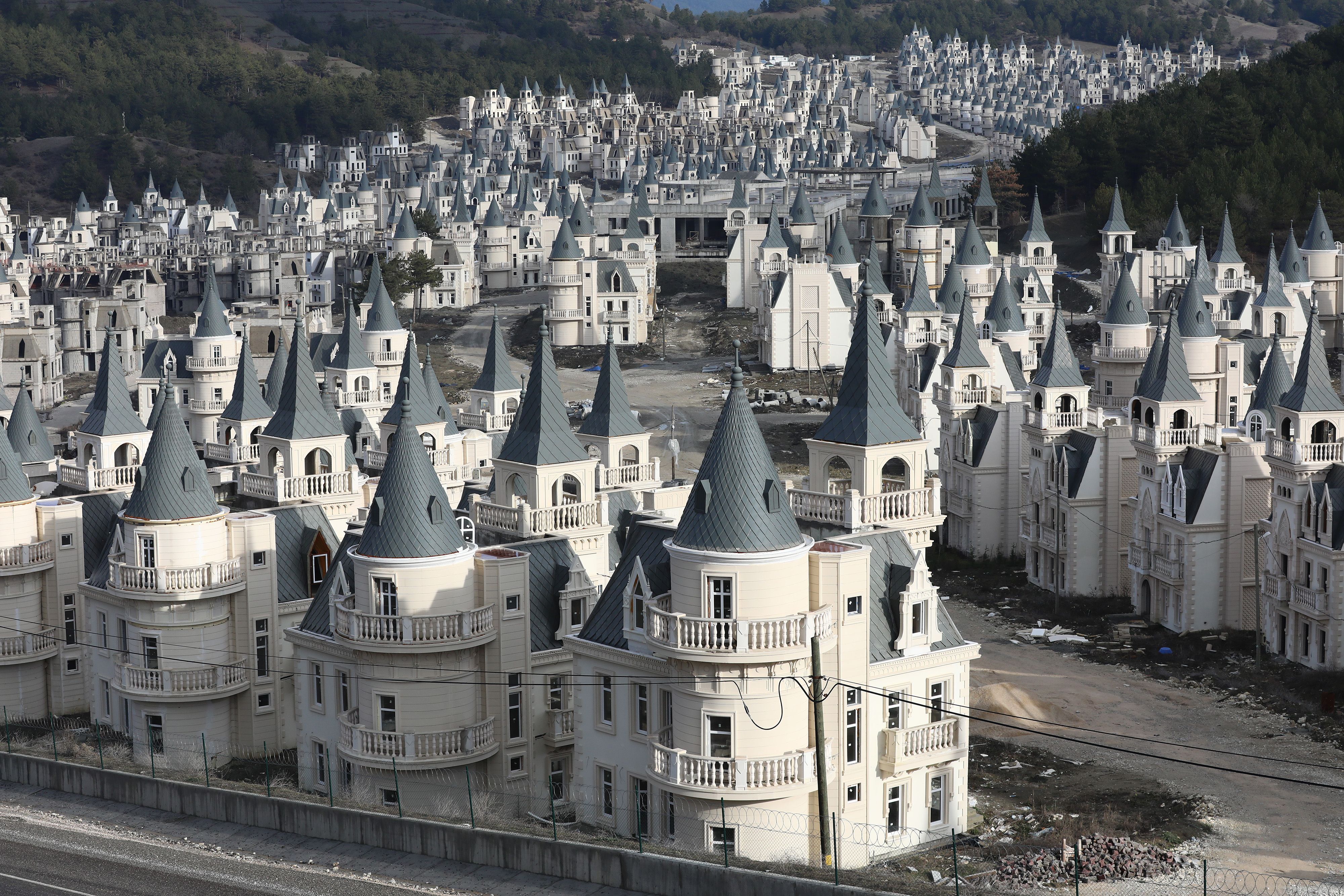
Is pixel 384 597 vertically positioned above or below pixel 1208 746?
above

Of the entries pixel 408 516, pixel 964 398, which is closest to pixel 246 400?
pixel 408 516

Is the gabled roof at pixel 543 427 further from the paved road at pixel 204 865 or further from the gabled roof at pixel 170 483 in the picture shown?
the paved road at pixel 204 865

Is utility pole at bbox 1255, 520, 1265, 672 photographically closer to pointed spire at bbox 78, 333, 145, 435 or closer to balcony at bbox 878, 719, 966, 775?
balcony at bbox 878, 719, 966, 775

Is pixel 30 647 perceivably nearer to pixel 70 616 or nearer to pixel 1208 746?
pixel 70 616

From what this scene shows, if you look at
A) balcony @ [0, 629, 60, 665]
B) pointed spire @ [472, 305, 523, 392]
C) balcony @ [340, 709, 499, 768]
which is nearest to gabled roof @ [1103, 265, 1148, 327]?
pointed spire @ [472, 305, 523, 392]

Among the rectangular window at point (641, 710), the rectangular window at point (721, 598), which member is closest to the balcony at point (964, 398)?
the rectangular window at point (641, 710)

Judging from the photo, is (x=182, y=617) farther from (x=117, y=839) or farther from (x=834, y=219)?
(x=834, y=219)
